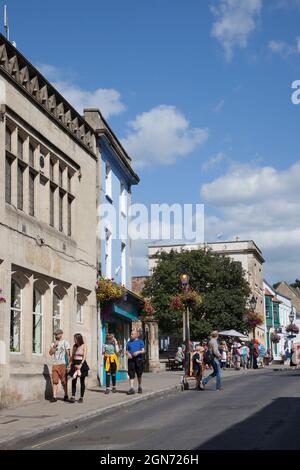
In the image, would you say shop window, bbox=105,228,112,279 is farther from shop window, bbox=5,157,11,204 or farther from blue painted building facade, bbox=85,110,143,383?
shop window, bbox=5,157,11,204

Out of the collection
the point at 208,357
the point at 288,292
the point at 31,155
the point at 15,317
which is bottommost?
the point at 208,357

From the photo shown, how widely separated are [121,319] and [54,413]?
1331 cm

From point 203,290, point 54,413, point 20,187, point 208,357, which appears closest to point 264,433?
point 54,413

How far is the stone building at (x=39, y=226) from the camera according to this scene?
56.4ft

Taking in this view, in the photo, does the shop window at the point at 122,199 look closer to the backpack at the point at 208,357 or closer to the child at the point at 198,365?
the child at the point at 198,365

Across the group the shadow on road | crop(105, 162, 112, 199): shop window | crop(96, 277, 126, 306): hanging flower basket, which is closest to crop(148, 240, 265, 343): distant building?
crop(105, 162, 112, 199): shop window

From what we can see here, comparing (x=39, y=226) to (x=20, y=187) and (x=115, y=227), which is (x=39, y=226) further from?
(x=115, y=227)

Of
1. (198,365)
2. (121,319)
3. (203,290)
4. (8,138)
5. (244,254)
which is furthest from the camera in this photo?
(244,254)

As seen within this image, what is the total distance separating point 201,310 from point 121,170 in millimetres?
26573

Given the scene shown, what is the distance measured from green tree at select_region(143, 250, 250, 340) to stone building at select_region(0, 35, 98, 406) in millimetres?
30399

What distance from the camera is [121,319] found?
28812 millimetres

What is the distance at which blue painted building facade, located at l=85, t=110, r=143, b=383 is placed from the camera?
83.8 feet

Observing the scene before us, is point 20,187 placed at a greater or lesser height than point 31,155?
lesser

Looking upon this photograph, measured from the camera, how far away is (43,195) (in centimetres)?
2012
